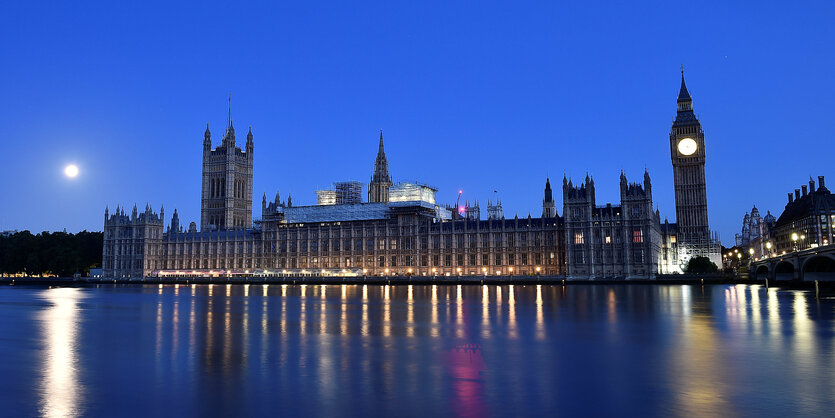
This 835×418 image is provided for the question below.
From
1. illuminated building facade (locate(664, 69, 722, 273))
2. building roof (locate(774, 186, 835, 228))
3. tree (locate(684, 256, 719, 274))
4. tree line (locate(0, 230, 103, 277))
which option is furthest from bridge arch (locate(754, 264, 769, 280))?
tree line (locate(0, 230, 103, 277))

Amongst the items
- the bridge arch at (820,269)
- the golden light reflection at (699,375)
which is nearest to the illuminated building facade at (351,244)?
the bridge arch at (820,269)

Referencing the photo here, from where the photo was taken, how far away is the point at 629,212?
121375mm

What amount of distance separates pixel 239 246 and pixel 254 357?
139 metres

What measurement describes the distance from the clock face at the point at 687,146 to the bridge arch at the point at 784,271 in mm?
59989

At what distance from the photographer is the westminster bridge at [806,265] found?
72.7 meters

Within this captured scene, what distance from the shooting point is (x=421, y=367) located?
2045 centimetres

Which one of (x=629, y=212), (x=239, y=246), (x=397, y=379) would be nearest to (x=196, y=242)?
(x=239, y=246)

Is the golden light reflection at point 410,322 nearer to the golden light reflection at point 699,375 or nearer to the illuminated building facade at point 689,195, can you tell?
the golden light reflection at point 699,375

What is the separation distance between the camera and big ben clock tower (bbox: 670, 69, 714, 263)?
151 meters

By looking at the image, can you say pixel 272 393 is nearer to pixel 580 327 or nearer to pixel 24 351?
pixel 24 351

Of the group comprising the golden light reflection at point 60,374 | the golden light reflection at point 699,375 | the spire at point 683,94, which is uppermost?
the spire at point 683,94

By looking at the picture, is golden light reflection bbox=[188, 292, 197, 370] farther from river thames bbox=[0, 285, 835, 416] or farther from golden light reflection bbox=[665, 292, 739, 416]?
golden light reflection bbox=[665, 292, 739, 416]

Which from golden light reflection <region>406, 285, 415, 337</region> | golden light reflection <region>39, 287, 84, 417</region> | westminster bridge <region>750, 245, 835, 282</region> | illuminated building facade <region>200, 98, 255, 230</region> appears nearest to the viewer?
golden light reflection <region>39, 287, 84, 417</region>

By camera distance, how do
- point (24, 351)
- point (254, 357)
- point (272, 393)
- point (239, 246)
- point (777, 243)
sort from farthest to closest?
point (777, 243) → point (239, 246) → point (24, 351) → point (254, 357) → point (272, 393)
